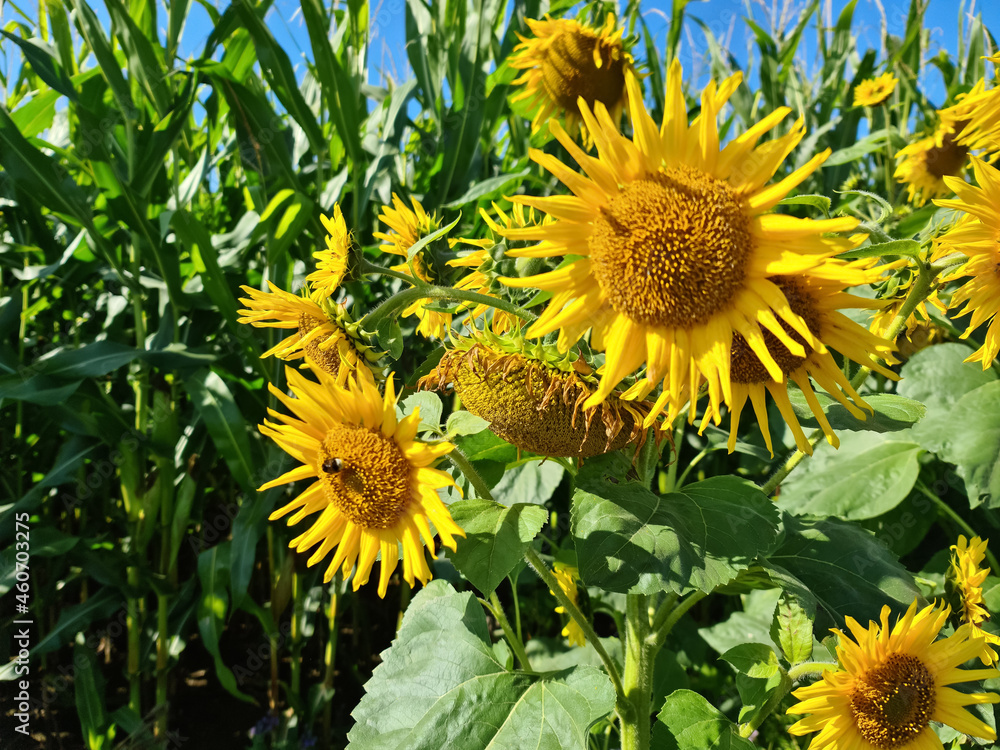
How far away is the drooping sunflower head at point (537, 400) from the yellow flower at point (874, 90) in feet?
6.51

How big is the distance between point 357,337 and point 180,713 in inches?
65.3

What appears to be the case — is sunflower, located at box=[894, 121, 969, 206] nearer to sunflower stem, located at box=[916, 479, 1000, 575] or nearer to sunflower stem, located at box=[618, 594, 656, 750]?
sunflower stem, located at box=[916, 479, 1000, 575]

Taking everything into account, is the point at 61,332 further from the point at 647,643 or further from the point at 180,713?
the point at 647,643

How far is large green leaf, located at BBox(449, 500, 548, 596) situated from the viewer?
693 mm

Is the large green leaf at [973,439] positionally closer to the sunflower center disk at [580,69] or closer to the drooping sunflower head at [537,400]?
the drooping sunflower head at [537,400]

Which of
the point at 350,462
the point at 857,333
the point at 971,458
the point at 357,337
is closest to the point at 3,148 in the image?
the point at 357,337

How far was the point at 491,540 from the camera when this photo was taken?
717 millimetres

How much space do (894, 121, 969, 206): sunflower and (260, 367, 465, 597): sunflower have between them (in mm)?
1631

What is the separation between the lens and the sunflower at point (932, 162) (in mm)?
1774

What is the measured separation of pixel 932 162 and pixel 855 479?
1.05 metres

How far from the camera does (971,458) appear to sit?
1.26 meters

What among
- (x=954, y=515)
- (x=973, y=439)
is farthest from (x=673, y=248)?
(x=954, y=515)

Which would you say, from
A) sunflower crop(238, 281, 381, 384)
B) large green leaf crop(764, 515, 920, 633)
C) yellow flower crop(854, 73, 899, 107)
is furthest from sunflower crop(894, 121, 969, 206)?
sunflower crop(238, 281, 381, 384)

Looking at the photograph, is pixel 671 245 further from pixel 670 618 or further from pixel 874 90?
pixel 874 90
